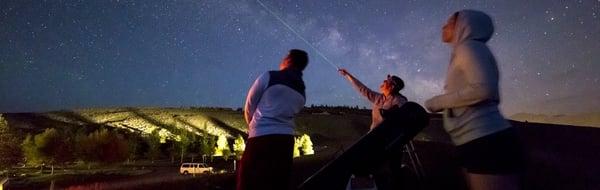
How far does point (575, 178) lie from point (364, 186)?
39.1ft

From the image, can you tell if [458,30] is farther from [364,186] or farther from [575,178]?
[575,178]

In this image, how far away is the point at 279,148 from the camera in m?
4.41

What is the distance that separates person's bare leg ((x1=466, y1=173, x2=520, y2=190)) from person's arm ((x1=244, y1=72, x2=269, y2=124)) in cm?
230

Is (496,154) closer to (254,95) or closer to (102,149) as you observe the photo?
(254,95)

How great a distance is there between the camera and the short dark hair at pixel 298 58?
5.00m

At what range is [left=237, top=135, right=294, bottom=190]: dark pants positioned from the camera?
4.21m

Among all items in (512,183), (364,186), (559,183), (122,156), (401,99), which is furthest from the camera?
(122,156)

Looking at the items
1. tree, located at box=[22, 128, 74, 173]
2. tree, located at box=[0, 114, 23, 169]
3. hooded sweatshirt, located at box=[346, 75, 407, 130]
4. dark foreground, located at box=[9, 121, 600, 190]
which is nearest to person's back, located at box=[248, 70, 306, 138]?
dark foreground, located at box=[9, 121, 600, 190]

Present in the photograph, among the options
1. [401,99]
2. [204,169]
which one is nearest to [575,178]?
[401,99]

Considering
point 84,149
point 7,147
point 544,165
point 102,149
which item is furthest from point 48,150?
point 544,165

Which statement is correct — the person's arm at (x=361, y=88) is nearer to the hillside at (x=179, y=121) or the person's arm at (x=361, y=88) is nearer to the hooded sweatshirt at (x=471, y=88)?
the hooded sweatshirt at (x=471, y=88)

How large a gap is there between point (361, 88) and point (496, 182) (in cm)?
353

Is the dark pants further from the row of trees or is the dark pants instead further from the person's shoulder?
the row of trees

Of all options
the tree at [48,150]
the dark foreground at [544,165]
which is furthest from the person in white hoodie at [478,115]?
the tree at [48,150]
